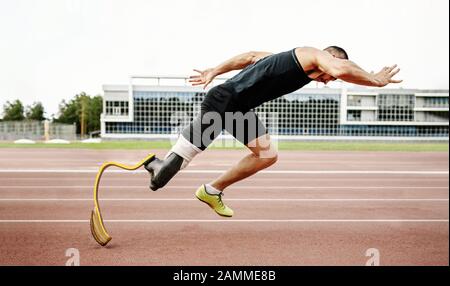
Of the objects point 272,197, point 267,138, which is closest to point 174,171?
point 267,138

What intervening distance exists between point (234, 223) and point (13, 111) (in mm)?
4586

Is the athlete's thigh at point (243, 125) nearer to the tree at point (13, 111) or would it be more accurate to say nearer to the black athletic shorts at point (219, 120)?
the black athletic shorts at point (219, 120)

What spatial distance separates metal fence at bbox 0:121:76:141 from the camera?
4.70 meters

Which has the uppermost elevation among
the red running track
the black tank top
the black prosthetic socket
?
the black tank top

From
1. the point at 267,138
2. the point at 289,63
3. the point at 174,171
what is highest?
the point at 289,63

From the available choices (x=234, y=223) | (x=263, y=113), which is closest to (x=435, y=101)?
(x=234, y=223)

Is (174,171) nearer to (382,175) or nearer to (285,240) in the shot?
(285,240)

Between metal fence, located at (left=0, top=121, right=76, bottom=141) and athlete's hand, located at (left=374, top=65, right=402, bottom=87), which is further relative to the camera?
metal fence, located at (left=0, top=121, right=76, bottom=141)

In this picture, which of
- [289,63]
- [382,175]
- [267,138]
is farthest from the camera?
[382,175]

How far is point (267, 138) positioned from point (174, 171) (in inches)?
23.1

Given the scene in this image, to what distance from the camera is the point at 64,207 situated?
29.6 ft

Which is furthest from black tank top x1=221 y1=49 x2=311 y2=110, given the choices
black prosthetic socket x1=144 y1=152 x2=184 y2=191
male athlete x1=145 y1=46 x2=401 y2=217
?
black prosthetic socket x1=144 y1=152 x2=184 y2=191

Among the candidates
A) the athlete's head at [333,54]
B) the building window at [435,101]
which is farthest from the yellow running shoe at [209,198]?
the building window at [435,101]

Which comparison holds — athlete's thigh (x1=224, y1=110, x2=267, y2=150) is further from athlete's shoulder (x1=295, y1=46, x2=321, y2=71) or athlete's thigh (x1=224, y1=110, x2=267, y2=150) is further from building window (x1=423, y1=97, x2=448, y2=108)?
building window (x1=423, y1=97, x2=448, y2=108)
